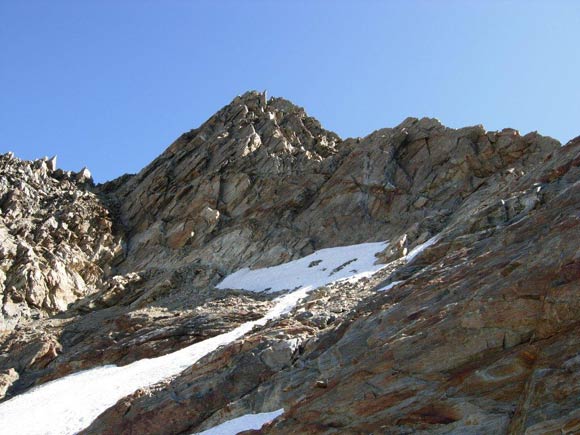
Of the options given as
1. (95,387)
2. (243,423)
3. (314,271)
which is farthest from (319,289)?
(243,423)

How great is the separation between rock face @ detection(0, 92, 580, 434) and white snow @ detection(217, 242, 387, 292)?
4.74 ft

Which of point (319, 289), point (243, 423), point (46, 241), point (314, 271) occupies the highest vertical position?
point (46, 241)

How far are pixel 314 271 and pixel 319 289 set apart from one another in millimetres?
6667

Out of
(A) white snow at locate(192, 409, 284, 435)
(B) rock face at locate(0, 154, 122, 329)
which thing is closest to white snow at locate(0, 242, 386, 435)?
(A) white snow at locate(192, 409, 284, 435)

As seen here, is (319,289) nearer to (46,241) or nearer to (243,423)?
(243,423)

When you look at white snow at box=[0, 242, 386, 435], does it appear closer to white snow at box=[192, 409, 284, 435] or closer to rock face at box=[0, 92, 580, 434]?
rock face at box=[0, 92, 580, 434]

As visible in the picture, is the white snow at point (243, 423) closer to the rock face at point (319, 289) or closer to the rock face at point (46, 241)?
the rock face at point (319, 289)

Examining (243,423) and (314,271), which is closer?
(243,423)

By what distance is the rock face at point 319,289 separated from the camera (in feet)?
47.9

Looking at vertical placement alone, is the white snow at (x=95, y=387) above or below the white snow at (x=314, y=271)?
below

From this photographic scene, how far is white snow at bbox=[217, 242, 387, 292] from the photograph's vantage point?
36969mm

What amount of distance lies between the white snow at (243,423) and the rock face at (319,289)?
1.62 ft

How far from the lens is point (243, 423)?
62.1 feet

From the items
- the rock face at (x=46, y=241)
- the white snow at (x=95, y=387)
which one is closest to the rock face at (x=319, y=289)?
the rock face at (x=46, y=241)
